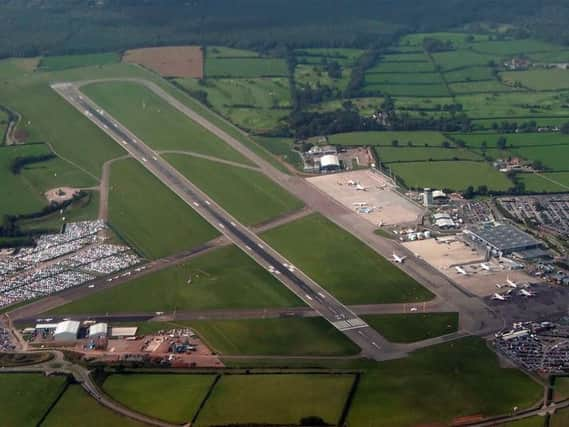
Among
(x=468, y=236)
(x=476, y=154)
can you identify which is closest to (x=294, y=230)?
(x=468, y=236)

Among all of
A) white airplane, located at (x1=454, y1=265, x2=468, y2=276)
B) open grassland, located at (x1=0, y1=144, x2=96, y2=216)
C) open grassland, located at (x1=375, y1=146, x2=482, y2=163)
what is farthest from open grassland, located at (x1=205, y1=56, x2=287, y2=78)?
white airplane, located at (x1=454, y1=265, x2=468, y2=276)

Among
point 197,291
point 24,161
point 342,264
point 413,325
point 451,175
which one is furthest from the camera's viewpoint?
point 24,161

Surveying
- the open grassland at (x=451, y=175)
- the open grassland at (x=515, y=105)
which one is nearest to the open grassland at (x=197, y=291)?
the open grassland at (x=451, y=175)

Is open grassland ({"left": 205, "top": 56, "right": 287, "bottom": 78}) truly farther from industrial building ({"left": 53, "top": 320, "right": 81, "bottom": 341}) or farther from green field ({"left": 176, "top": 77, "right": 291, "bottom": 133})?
industrial building ({"left": 53, "top": 320, "right": 81, "bottom": 341})

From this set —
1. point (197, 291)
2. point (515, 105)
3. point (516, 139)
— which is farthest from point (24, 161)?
point (515, 105)

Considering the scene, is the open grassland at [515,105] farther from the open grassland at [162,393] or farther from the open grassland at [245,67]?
the open grassland at [162,393]

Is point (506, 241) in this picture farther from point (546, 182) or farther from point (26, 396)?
point (26, 396)

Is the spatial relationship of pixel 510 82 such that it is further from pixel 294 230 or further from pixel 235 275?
pixel 235 275
